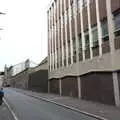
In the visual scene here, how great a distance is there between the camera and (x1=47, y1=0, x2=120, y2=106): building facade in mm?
23391

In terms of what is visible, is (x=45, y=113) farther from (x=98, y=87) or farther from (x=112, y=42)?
(x=98, y=87)

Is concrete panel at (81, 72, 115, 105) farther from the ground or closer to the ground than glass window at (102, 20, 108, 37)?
closer to the ground

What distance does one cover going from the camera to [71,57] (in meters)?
36.1

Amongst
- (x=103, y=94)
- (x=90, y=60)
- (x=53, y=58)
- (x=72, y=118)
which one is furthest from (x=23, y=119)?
(x=53, y=58)

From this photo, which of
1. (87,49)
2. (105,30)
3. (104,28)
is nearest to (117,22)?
(105,30)

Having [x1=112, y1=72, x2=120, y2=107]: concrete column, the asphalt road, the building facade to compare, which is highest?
the building facade

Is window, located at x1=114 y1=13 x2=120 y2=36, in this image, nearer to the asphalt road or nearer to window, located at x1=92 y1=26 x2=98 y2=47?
window, located at x1=92 y1=26 x2=98 y2=47

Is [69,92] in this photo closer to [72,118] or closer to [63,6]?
[63,6]

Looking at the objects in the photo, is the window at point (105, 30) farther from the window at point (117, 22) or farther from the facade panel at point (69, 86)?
the facade panel at point (69, 86)

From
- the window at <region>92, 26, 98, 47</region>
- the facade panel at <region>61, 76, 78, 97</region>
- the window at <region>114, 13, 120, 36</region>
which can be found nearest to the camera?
the window at <region>114, 13, 120, 36</region>

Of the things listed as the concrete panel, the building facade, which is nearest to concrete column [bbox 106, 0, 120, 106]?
the building facade

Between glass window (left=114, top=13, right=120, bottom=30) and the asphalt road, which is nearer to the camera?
the asphalt road

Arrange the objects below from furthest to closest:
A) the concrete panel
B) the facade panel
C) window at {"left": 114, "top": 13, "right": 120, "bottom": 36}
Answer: the facade panel, the concrete panel, window at {"left": 114, "top": 13, "right": 120, "bottom": 36}

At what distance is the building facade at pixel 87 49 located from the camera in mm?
23391
